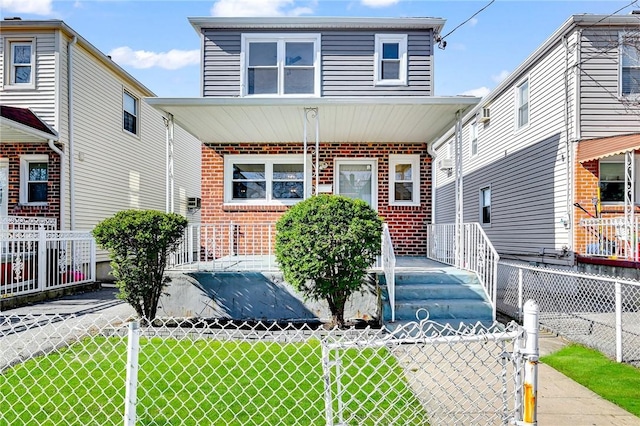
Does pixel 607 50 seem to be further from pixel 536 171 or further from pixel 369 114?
pixel 369 114

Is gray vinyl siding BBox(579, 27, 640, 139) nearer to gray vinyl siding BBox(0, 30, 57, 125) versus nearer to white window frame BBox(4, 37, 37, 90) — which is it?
gray vinyl siding BBox(0, 30, 57, 125)

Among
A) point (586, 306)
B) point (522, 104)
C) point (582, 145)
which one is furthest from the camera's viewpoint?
point (522, 104)

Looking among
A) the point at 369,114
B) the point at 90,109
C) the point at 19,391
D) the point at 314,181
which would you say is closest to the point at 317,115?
the point at 369,114

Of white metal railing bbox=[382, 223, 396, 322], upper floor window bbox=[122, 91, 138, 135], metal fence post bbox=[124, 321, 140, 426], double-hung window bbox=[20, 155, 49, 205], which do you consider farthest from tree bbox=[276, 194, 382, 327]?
upper floor window bbox=[122, 91, 138, 135]

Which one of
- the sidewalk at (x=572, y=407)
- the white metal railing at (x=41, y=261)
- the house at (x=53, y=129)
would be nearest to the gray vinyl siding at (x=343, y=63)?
the house at (x=53, y=129)

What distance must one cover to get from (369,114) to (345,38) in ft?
11.7

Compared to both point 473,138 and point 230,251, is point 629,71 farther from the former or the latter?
point 230,251

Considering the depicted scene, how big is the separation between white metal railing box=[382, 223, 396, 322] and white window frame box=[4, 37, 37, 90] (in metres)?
11.0

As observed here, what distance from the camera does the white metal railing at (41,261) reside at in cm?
866

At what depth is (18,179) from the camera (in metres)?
12.3

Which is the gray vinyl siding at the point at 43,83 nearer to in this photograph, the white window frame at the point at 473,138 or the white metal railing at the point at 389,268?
the white metal railing at the point at 389,268

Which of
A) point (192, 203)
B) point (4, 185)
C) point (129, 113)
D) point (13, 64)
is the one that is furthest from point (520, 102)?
point (4, 185)

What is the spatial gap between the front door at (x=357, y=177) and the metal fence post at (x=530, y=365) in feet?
29.4

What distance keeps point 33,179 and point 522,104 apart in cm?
1463
